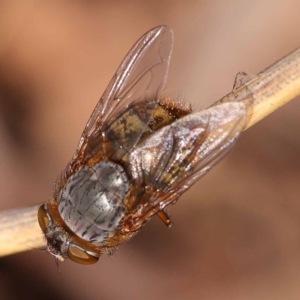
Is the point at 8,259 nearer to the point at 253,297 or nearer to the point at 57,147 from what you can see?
the point at 57,147

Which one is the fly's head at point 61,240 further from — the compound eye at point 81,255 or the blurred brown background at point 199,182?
the blurred brown background at point 199,182

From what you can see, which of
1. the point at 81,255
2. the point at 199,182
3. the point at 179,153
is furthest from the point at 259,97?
the point at 199,182

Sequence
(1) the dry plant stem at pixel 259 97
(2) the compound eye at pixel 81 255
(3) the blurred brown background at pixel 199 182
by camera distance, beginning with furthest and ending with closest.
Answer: (3) the blurred brown background at pixel 199 182
(2) the compound eye at pixel 81 255
(1) the dry plant stem at pixel 259 97

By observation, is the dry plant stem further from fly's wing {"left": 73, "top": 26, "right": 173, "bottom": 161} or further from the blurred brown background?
the blurred brown background

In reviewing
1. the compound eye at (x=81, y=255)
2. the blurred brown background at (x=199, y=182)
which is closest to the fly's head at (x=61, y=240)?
the compound eye at (x=81, y=255)

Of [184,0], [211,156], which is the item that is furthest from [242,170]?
[211,156]

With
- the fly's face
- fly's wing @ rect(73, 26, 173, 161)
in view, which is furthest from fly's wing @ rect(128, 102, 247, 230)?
fly's wing @ rect(73, 26, 173, 161)
